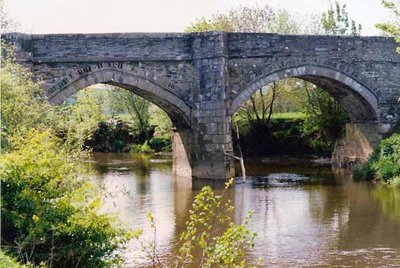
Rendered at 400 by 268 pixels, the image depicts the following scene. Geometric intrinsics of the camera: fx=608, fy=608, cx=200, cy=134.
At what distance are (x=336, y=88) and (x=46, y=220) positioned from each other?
18142 millimetres

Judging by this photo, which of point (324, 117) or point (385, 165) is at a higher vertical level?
point (324, 117)

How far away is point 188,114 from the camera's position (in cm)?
2167

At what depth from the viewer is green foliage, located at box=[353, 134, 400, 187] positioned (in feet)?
67.7

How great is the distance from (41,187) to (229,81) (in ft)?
44.8

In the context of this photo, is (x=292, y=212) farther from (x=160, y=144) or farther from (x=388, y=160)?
(x=160, y=144)

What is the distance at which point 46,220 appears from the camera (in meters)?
8.32

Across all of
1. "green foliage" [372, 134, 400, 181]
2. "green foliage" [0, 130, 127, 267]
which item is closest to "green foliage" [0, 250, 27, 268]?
"green foliage" [0, 130, 127, 267]

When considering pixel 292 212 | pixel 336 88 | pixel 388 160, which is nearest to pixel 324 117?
pixel 336 88

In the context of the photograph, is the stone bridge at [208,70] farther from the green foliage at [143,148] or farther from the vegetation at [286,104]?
the green foliage at [143,148]

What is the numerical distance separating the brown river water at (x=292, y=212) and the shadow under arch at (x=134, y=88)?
2.66 meters

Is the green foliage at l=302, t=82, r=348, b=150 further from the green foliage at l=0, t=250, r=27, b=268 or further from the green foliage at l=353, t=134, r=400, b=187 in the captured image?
the green foliage at l=0, t=250, r=27, b=268

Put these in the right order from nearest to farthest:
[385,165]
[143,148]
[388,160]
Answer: [385,165] → [388,160] → [143,148]

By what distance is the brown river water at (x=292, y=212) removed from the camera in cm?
1160

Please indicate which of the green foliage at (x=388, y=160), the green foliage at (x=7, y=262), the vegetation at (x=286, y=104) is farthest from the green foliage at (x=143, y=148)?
the green foliage at (x=7, y=262)
